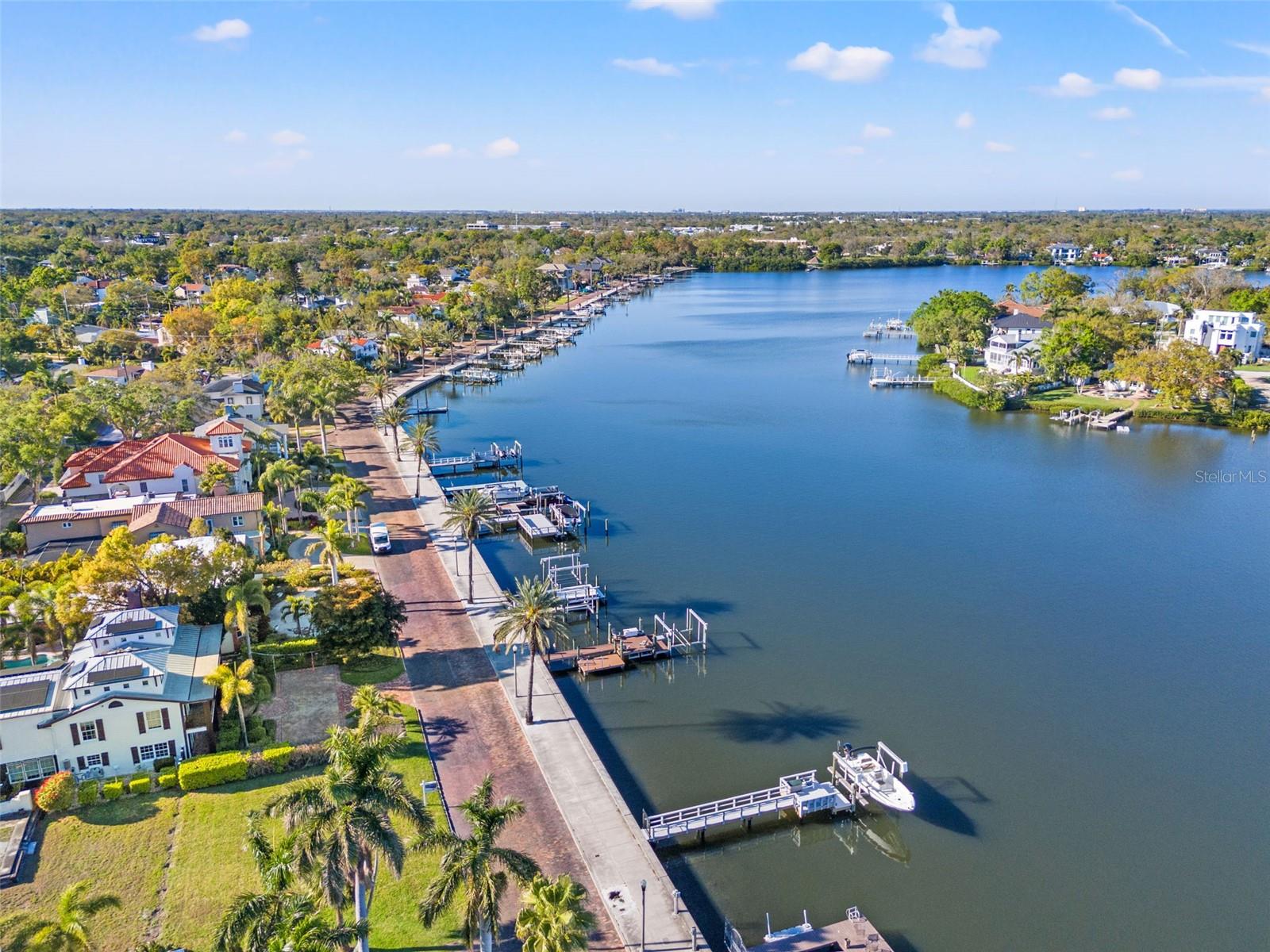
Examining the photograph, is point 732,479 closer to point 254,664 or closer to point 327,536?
point 327,536

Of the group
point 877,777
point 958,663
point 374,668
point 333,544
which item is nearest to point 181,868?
point 374,668

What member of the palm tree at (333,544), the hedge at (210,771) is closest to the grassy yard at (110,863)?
the hedge at (210,771)

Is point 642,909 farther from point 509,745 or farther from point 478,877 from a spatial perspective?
point 509,745

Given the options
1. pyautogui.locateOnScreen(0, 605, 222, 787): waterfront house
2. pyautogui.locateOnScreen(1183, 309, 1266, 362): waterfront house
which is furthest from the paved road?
pyautogui.locateOnScreen(1183, 309, 1266, 362): waterfront house

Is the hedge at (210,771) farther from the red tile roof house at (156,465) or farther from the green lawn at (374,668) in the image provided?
the red tile roof house at (156,465)

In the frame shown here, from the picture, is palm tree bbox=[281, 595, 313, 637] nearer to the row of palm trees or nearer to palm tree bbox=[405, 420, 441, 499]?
the row of palm trees

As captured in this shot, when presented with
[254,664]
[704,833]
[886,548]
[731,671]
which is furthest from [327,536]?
[886,548]
